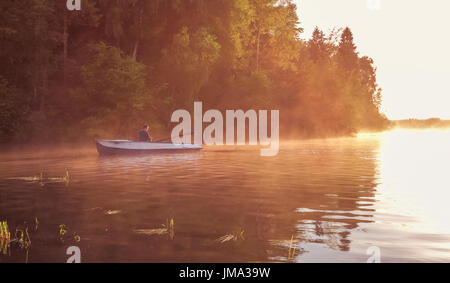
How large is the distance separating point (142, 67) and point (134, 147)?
1373cm

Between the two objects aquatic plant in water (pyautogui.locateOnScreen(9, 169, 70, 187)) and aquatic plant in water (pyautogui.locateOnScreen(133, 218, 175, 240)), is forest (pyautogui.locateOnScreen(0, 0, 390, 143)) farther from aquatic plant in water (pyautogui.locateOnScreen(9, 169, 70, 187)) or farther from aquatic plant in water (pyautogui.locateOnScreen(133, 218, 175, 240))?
aquatic plant in water (pyautogui.locateOnScreen(133, 218, 175, 240))

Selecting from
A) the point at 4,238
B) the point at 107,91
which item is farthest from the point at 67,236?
the point at 107,91

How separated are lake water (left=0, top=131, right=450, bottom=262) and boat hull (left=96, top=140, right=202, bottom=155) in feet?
27.7

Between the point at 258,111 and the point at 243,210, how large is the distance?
151ft

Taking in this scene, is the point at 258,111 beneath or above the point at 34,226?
above

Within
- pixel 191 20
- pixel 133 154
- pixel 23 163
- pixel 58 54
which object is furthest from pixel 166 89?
pixel 23 163

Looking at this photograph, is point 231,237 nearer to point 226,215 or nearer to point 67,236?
point 226,215

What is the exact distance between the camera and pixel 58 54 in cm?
4347

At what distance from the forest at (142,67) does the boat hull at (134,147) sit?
8.66 meters

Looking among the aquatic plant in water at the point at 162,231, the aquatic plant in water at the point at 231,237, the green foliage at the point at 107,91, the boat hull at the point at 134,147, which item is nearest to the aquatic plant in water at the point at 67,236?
the aquatic plant in water at the point at 162,231

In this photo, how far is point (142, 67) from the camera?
42375 mm

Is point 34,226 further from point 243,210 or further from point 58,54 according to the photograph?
point 58,54

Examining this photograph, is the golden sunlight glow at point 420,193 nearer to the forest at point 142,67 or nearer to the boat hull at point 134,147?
the boat hull at point 134,147
